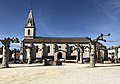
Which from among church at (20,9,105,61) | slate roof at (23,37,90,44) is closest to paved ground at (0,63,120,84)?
church at (20,9,105,61)

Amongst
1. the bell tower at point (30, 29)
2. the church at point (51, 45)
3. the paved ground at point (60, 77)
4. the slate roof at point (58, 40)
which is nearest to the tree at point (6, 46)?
the paved ground at point (60, 77)

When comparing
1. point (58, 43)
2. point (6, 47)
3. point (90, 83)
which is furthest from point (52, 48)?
point (90, 83)

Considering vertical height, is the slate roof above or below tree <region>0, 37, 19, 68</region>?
above

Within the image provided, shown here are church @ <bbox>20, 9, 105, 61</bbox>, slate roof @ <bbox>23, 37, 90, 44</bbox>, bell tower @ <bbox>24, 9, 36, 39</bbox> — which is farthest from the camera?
bell tower @ <bbox>24, 9, 36, 39</bbox>

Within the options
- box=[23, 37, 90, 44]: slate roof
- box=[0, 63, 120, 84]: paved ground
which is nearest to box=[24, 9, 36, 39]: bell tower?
box=[23, 37, 90, 44]: slate roof

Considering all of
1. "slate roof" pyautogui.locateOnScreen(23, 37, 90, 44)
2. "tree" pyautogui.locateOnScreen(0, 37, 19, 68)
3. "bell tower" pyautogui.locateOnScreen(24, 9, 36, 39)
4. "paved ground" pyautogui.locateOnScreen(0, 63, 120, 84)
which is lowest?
"paved ground" pyautogui.locateOnScreen(0, 63, 120, 84)

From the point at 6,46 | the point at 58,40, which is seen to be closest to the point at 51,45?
the point at 58,40

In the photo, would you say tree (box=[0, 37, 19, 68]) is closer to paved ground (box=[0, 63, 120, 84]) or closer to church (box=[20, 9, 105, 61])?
paved ground (box=[0, 63, 120, 84])

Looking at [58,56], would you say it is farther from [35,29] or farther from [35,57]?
[35,29]

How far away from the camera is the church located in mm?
73812

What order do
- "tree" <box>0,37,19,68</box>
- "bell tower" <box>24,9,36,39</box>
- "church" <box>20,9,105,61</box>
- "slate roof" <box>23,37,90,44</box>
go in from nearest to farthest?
"tree" <box>0,37,19,68</box> < "church" <box>20,9,105,61</box> < "slate roof" <box>23,37,90,44</box> < "bell tower" <box>24,9,36,39</box>

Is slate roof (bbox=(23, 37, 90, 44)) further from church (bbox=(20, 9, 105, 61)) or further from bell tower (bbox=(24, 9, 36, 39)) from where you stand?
bell tower (bbox=(24, 9, 36, 39))

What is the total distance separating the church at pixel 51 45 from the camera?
73812 mm

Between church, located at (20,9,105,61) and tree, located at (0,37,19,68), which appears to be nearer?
tree, located at (0,37,19,68)
